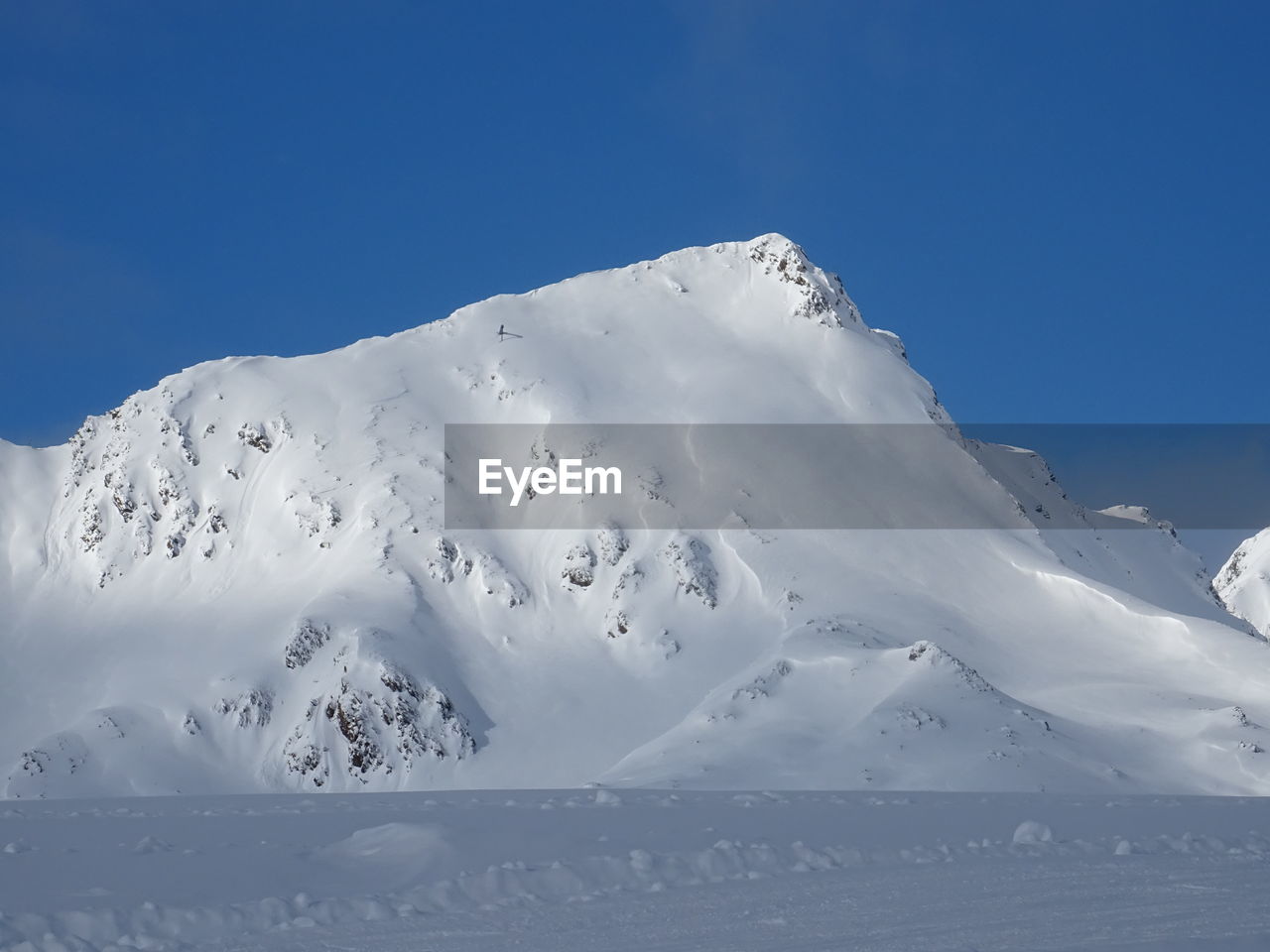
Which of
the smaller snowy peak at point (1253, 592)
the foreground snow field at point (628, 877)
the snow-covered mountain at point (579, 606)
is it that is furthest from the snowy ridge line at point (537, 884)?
the smaller snowy peak at point (1253, 592)

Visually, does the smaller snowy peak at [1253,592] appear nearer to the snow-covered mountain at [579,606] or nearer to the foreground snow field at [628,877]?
the snow-covered mountain at [579,606]

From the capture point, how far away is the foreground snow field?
12.0 meters

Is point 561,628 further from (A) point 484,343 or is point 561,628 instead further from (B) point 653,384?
(A) point 484,343

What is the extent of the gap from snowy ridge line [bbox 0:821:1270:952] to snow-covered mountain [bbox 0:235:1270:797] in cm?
3285

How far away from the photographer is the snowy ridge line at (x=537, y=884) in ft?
38.6

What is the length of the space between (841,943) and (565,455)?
81831 millimetres

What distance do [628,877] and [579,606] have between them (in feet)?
238

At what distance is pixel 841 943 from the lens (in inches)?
463

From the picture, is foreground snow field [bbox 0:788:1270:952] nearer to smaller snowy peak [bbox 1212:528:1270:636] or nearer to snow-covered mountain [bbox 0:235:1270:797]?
snow-covered mountain [bbox 0:235:1270:797]

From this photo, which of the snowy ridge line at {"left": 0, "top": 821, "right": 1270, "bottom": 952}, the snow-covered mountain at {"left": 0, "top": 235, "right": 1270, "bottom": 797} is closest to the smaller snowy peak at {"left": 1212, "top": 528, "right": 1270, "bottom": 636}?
the snow-covered mountain at {"left": 0, "top": 235, "right": 1270, "bottom": 797}

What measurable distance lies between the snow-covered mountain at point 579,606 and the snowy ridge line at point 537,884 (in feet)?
108

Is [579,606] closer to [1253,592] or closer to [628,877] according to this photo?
[628,877]

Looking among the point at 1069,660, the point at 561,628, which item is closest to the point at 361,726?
the point at 561,628

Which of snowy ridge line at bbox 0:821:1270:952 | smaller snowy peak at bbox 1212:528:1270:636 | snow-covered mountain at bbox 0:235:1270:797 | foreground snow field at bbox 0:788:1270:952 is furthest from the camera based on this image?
smaller snowy peak at bbox 1212:528:1270:636
